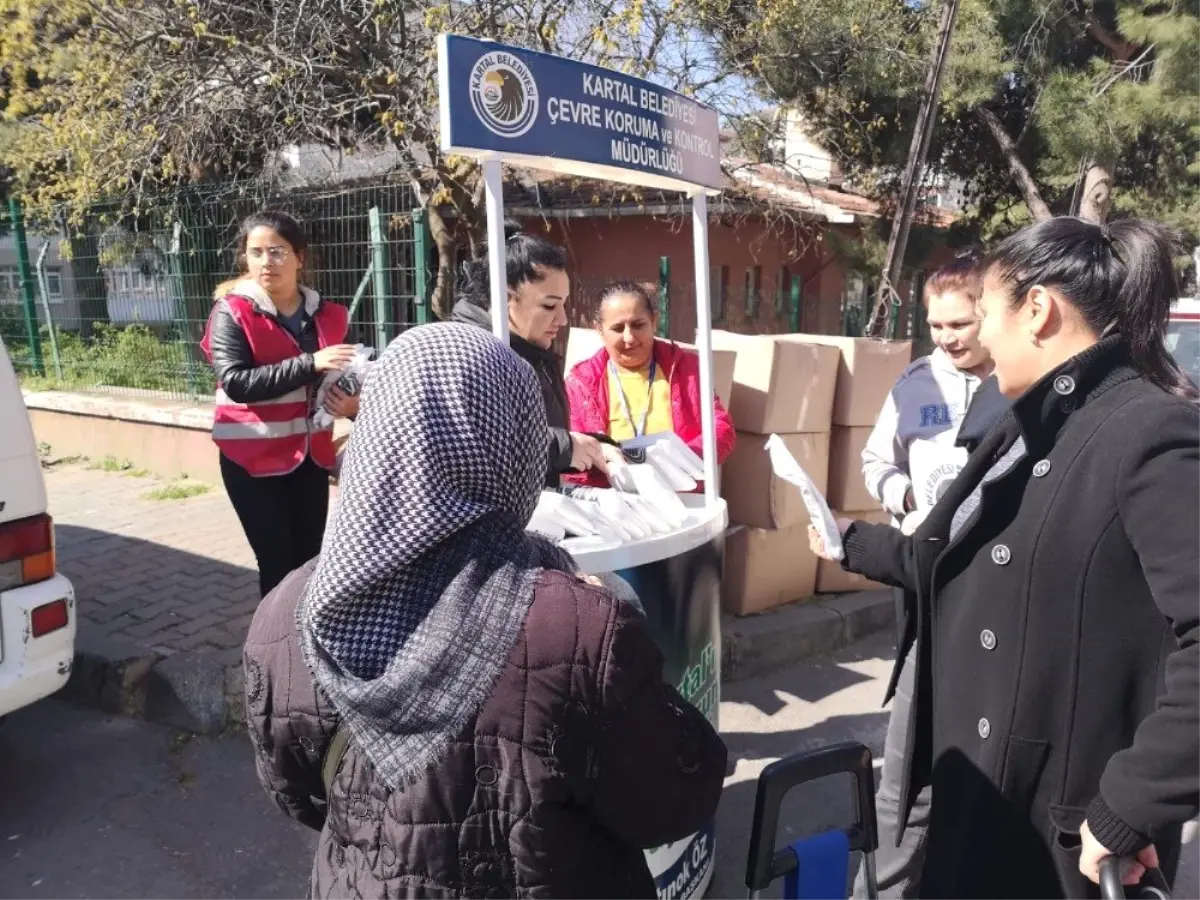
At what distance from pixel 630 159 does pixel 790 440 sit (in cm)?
207

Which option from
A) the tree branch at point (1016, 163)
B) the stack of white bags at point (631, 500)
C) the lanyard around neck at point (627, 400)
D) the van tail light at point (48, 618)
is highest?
the tree branch at point (1016, 163)

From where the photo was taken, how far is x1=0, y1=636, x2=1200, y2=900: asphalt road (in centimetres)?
274

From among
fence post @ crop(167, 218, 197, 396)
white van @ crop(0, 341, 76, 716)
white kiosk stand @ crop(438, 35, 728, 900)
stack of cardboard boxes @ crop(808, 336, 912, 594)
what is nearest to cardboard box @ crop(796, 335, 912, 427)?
stack of cardboard boxes @ crop(808, 336, 912, 594)

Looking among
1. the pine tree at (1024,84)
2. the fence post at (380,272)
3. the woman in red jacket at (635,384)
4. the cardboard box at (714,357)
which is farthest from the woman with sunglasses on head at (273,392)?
the pine tree at (1024,84)

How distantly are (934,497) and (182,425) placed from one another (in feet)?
20.9

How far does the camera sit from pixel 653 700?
3.71ft

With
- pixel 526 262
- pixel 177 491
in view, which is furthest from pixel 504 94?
pixel 177 491

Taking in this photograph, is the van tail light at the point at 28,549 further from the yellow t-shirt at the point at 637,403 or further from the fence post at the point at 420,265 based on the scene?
the fence post at the point at 420,265

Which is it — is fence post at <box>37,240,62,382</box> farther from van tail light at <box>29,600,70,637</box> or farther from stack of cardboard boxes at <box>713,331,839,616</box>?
stack of cardboard boxes at <box>713,331,839,616</box>

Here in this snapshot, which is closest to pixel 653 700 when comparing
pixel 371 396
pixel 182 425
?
pixel 371 396

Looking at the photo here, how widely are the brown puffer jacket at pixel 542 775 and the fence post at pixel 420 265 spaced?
514 centimetres

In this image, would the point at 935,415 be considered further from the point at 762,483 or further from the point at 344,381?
the point at 344,381

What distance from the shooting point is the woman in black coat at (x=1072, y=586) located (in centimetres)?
134

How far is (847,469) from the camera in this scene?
14.5ft
